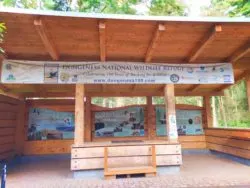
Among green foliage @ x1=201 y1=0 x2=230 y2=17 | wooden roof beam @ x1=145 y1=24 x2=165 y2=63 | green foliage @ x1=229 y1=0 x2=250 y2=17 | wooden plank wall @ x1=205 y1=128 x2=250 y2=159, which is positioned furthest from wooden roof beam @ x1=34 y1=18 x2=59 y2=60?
green foliage @ x1=201 y1=0 x2=230 y2=17

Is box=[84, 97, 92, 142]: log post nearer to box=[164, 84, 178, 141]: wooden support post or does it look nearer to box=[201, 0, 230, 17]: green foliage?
box=[164, 84, 178, 141]: wooden support post

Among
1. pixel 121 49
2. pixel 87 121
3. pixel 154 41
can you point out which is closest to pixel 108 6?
pixel 87 121

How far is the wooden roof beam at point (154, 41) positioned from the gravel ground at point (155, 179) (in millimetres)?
2945

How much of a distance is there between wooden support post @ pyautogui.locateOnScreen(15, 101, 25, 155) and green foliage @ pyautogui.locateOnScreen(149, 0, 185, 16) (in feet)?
32.1

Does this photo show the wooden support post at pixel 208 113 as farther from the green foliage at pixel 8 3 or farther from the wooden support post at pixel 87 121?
the green foliage at pixel 8 3

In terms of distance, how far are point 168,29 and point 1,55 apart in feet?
13.0

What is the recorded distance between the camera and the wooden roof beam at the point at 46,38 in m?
4.38

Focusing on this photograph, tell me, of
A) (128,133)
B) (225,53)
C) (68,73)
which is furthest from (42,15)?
(128,133)

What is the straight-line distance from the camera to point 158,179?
500 centimetres

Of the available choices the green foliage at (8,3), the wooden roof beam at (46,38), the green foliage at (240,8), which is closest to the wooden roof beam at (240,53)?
the green foliage at (240,8)

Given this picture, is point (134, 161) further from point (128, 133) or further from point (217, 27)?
point (217, 27)

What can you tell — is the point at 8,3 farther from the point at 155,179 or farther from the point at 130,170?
the point at 155,179

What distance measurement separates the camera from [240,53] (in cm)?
592

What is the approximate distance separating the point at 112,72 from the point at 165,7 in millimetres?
9951
